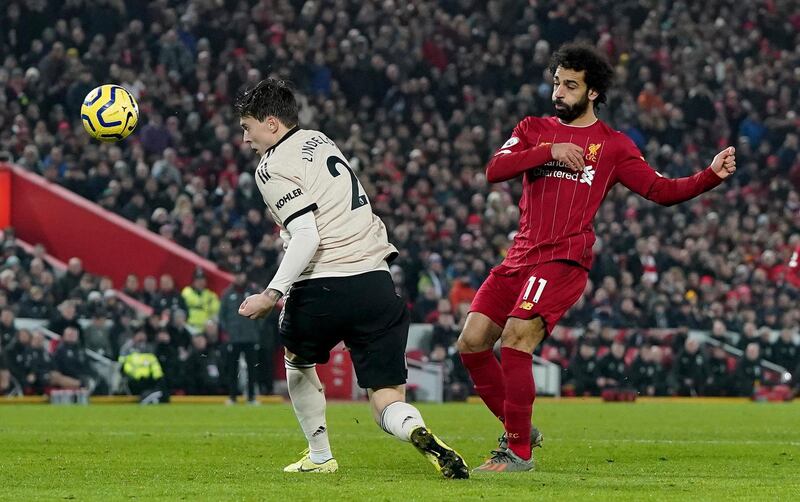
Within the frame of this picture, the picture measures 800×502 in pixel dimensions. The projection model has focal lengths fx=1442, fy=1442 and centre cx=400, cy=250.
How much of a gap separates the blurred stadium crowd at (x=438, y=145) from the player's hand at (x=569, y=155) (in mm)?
12482

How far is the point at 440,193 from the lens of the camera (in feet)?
84.6

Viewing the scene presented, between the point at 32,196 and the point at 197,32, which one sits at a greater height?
the point at 197,32

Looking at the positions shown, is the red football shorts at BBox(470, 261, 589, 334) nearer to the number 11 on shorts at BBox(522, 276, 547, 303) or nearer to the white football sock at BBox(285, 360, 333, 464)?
the number 11 on shorts at BBox(522, 276, 547, 303)

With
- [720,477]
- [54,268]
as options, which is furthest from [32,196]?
[720,477]

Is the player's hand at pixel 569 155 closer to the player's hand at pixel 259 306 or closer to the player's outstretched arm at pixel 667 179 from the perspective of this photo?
the player's outstretched arm at pixel 667 179

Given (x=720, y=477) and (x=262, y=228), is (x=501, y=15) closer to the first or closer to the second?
(x=262, y=228)

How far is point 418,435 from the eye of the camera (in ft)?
24.2

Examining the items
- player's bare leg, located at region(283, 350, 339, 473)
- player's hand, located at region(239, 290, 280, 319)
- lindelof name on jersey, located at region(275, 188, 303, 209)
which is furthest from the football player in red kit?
player's hand, located at region(239, 290, 280, 319)

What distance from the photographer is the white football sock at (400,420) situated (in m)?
7.45

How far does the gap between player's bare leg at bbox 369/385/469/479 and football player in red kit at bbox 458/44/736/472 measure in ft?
3.20

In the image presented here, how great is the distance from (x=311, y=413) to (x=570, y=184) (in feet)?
6.82

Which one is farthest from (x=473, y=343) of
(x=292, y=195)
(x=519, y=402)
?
(x=292, y=195)

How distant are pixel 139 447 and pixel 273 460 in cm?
162

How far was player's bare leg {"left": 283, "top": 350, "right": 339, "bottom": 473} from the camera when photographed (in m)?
8.22
